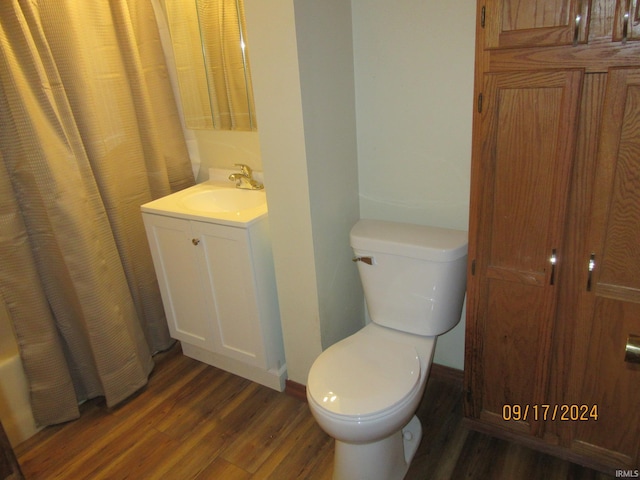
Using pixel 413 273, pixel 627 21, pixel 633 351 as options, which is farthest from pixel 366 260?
pixel 627 21

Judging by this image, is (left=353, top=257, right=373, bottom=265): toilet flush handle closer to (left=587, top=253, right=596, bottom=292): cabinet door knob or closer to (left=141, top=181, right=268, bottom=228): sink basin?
(left=141, top=181, right=268, bottom=228): sink basin

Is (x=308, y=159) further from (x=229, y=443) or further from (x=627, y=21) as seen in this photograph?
(x=229, y=443)

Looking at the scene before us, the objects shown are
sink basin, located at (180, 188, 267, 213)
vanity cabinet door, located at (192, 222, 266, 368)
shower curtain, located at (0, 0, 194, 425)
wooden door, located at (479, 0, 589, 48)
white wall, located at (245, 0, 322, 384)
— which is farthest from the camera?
sink basin, located at (180, 188, 267, 213)

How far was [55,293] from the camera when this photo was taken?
A: 1957 millimetres

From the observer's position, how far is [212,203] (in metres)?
2.24

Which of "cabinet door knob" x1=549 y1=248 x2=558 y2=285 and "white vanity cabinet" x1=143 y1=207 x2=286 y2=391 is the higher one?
"cabinet door knob" x1=549 y1=248 x2=558 y2=285

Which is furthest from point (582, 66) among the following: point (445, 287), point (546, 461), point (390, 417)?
point (546, 461)

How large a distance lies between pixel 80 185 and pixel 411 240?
1.37 metres

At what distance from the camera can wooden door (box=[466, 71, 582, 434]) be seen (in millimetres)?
1296

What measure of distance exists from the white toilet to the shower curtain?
1078mm

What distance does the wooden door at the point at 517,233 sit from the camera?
1296 millimetres
